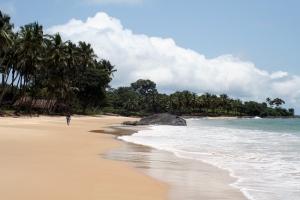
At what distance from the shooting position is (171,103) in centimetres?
14838

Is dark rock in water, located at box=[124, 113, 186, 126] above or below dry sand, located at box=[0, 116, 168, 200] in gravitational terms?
above

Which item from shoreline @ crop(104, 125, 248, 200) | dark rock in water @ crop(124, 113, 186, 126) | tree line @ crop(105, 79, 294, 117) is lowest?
shoreline @ crop(104, 125, 248, 200)

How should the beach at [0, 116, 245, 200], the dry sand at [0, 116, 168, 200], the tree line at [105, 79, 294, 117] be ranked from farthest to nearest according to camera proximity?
1. the tree line at [105, 79, 294, 117]
2. the beach at [0, 116, 245, 200]
3. the dry sand at [0, 116, 168, 200]

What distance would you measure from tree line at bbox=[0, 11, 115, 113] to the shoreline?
122 feet

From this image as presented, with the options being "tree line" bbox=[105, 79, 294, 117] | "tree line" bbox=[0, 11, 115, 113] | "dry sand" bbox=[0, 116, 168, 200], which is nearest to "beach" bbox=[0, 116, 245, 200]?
"dry sand" bbox=[0, 116, 168, 200]

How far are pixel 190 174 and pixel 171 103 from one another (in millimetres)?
135457

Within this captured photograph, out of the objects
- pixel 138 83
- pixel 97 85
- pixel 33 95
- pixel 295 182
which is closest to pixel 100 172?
pixel 295 182

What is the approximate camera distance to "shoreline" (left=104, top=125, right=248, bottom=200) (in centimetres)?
984

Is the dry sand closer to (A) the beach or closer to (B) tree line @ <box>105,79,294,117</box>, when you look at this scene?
(A) the beach

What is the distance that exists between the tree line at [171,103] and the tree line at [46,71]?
26.0 meters

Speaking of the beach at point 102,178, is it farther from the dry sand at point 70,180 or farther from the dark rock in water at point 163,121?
the dark rock in water at point 163,121

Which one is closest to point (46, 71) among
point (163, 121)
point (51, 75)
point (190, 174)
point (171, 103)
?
point (51, 75)

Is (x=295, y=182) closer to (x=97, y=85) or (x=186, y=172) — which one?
(x=186, y=172)

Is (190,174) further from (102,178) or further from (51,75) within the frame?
(51,75)
